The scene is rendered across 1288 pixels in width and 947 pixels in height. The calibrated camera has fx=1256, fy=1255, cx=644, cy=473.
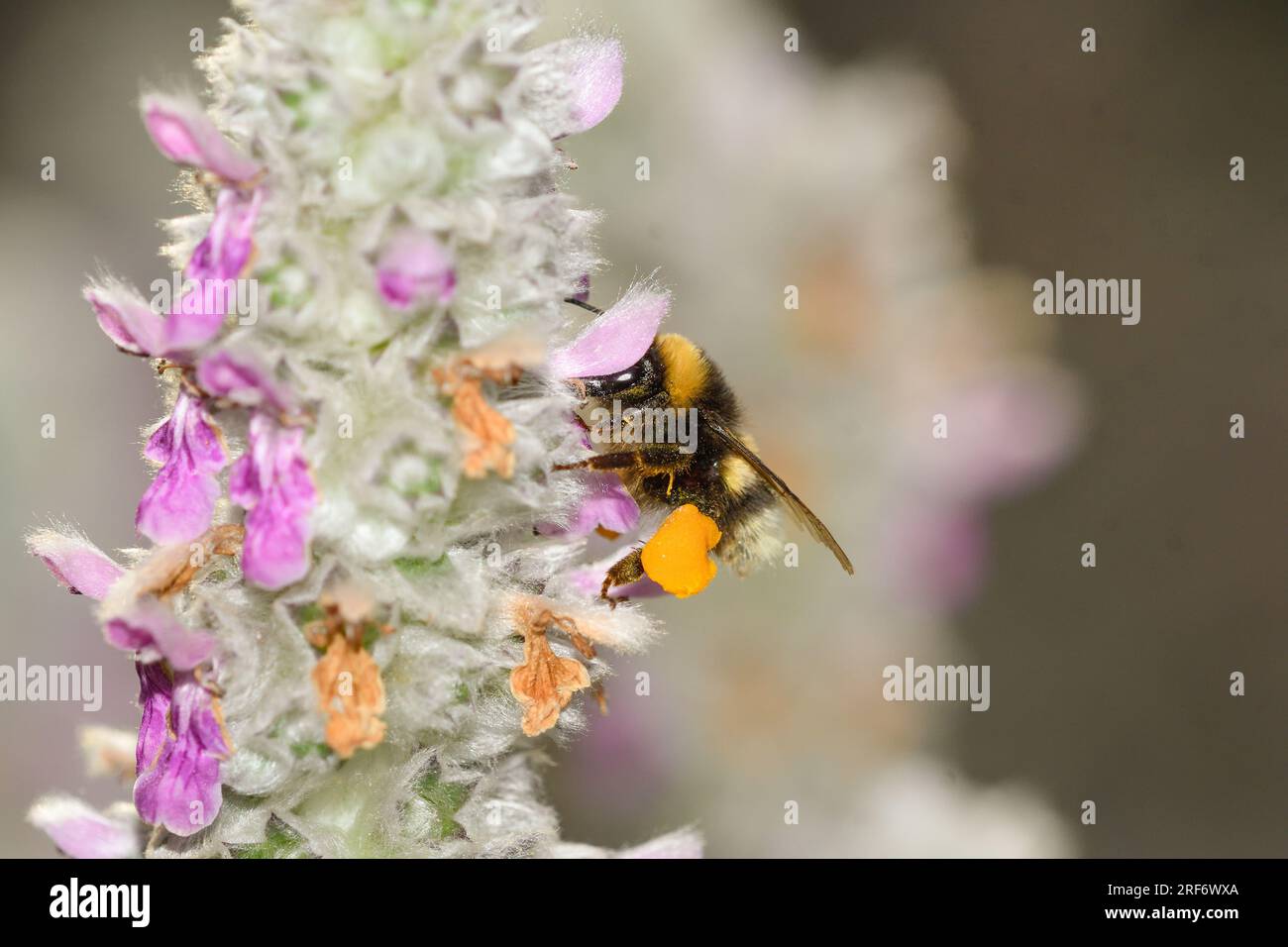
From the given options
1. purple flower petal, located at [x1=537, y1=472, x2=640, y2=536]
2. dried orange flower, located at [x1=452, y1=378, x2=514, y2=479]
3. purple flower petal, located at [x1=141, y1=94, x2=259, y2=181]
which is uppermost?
purple flower petal, located at [x1=141, y1=94, x2=259, y2=181]

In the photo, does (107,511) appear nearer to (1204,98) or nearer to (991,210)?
(991,210)

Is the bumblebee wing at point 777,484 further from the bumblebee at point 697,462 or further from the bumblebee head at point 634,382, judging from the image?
the bumblebee head at point 634,382

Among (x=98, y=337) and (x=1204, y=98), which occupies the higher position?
(x=1204, y=98)

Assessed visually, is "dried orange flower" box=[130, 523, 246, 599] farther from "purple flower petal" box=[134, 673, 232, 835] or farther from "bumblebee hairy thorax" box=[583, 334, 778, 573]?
"bumblebee hairy thorax" box=[583, 334, 778, 573]

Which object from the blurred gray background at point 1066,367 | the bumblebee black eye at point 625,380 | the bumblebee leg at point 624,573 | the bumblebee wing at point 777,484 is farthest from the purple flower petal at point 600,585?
the blurred gray background at point 1066,367

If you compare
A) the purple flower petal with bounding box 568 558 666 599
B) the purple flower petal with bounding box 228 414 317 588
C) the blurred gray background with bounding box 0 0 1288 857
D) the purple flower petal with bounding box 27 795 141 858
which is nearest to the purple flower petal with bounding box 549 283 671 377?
the purple flower petal with bounding box 568 558 666 599

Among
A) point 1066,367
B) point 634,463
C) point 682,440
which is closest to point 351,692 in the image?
point 634,463
